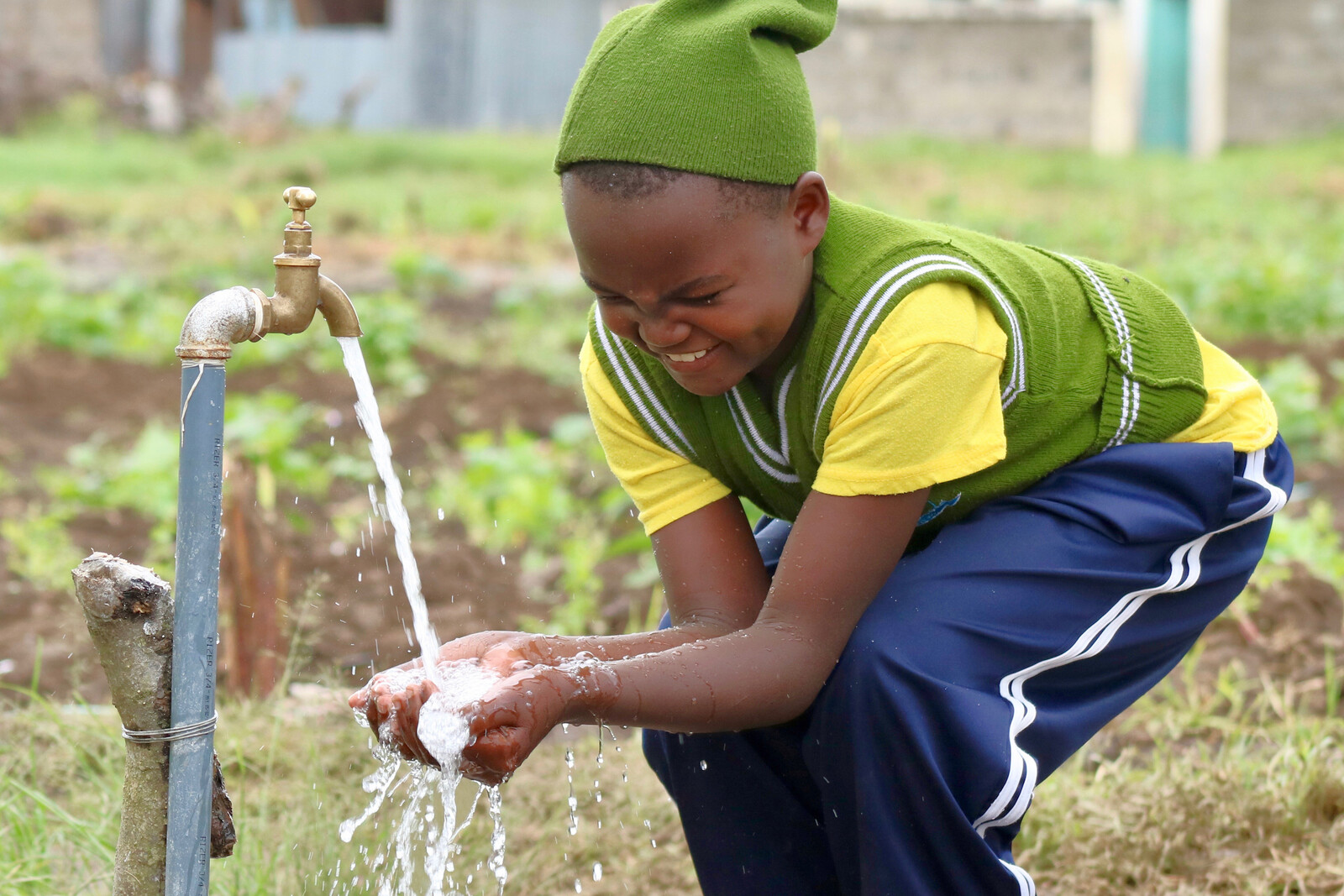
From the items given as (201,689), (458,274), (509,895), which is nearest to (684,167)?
(201,689)

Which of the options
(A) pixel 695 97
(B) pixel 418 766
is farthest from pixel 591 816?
(A) pixel 695 97

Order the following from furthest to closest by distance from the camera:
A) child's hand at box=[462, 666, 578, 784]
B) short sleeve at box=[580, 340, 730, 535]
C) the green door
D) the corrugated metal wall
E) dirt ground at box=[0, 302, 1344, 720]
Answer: the green door → the corrugated metal wall → dirt ground at box=[0, 302, 1344, 720] → short sleeve at box=[580, 340, 730, 535] → child's hand at box=[462, 666, 578, 784]

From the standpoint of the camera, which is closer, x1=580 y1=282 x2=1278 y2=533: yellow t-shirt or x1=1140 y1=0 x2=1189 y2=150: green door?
x1=580 y1=282 x2=1278 y2=533: yellow t-shirt

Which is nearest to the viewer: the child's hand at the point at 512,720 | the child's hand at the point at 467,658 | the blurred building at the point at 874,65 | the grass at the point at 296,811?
the child's hand at the point at 512,720

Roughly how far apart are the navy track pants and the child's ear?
439 mm

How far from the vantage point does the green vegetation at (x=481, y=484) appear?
88.0 inches

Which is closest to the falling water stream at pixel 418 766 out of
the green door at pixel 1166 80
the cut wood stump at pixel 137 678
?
the cut wood stump at pixel 137 678

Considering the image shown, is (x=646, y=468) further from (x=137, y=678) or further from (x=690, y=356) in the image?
(x=137, y=678)

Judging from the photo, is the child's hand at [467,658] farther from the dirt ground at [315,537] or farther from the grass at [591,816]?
the dirt ground at [315,537]

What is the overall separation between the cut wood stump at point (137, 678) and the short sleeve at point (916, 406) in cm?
78

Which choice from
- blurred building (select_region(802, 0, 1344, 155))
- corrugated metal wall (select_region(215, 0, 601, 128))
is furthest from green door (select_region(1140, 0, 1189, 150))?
corrugated metal wall (select_region(215, 0, 601, 128))

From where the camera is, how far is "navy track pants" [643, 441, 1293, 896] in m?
1.62

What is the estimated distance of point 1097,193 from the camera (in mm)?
10570

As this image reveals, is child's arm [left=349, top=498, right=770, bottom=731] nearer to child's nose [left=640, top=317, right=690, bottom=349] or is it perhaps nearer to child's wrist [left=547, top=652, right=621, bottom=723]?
child's wrist [left=547, top=652, right=621, bottom=723]
